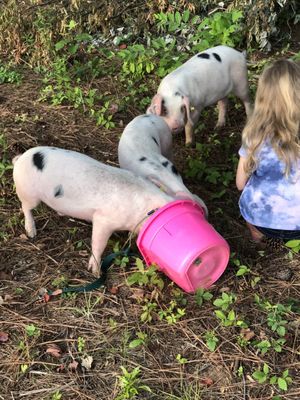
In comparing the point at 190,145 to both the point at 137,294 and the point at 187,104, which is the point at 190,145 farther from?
the point at 137,294

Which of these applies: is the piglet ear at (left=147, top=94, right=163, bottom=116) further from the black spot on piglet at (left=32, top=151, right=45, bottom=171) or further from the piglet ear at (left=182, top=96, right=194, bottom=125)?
the black spot on piglet at (left=32, top=151, right=45, bottom=171)

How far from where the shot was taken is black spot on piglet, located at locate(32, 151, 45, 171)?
158 inches

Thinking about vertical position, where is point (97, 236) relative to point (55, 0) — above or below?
below

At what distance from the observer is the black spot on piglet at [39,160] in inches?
158

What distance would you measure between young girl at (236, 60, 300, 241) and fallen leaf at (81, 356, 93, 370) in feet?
5.48

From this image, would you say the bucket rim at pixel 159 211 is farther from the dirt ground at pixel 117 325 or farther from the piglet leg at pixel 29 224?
the piglet leg at pixel 29 224

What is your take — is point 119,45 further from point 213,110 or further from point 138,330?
point 138,330

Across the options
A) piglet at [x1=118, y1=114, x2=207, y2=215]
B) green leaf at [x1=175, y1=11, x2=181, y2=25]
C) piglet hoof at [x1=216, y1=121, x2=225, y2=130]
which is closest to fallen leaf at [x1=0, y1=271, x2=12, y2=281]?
piglet at [x1=118, y1=114, x2=207, y2=215]

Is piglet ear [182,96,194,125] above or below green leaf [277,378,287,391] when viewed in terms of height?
above

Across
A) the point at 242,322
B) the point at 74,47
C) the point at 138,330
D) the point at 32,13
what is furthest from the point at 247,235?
the point at 32,13

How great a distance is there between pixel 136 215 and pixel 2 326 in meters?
1.21

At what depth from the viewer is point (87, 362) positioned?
3287mm

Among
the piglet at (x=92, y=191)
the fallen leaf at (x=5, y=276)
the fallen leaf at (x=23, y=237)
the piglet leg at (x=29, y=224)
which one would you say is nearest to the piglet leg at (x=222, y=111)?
the piglet at (x=92, y=191)

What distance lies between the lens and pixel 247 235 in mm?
4367
